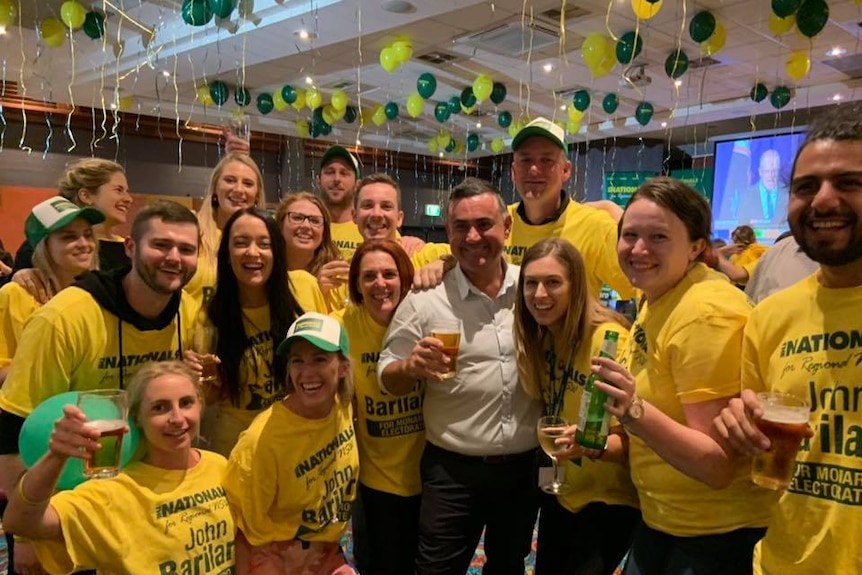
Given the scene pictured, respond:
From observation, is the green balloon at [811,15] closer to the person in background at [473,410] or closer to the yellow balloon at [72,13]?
the person in background at [473,410]

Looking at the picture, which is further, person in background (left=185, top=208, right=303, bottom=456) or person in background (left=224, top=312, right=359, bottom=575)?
person in background (left=185, top=208, right=303, bottom=456)

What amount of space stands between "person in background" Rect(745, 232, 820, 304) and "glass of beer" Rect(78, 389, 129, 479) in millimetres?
2599

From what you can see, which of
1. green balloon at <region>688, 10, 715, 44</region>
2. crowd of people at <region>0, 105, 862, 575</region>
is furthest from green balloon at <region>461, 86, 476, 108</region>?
crowd of people at <region>0, 105, 862, 575</region>

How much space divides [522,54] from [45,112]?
7472mm

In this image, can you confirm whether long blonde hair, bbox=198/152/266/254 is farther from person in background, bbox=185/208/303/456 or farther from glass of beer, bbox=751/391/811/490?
glass of beer, bbox=751/391/811/490

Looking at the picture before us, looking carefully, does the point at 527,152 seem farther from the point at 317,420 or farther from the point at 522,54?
the point at 522,54

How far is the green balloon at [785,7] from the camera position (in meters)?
4.43

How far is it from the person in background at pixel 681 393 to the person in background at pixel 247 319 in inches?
53.9

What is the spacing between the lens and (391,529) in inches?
96.2

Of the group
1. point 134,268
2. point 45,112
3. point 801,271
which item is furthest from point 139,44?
point 801,271

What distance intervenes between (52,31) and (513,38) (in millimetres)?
4648

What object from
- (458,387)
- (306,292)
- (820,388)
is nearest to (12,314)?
(306,292)

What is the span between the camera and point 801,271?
268 centimetres

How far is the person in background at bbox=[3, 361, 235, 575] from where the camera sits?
61.6 inches
